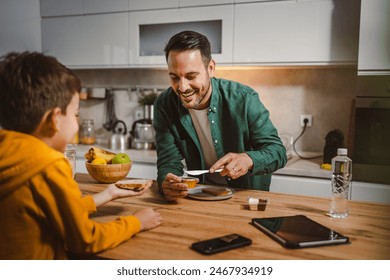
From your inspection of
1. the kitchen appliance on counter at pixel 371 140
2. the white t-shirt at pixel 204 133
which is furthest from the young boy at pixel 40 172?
the kitchen appliance on counter at pixel 371 140

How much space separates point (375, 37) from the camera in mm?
2039

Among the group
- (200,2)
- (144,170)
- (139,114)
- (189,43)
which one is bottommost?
(144,170)

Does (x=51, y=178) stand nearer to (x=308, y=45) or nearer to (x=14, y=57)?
(x=14, y=57)

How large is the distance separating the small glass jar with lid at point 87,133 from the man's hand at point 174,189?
2013 millimetres

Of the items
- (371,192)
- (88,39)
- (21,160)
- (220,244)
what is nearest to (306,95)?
(371,192)

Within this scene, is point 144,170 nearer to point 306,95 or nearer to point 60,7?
point 306,95

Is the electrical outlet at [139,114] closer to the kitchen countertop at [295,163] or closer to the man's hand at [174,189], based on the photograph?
the kitchen countertop at [295,163]

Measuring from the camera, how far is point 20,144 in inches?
33.0

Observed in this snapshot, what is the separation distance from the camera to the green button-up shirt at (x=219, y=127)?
1636 millimetres

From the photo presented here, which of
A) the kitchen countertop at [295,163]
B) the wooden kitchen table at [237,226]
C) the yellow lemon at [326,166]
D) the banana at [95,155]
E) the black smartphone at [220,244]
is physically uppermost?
the banana at [95,155]

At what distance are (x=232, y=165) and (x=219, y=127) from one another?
49cm

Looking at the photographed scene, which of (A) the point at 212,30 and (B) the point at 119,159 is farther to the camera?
(A) the point at 212,30

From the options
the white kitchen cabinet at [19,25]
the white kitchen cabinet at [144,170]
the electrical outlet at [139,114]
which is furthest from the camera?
the electrical outlet at [139,114]
